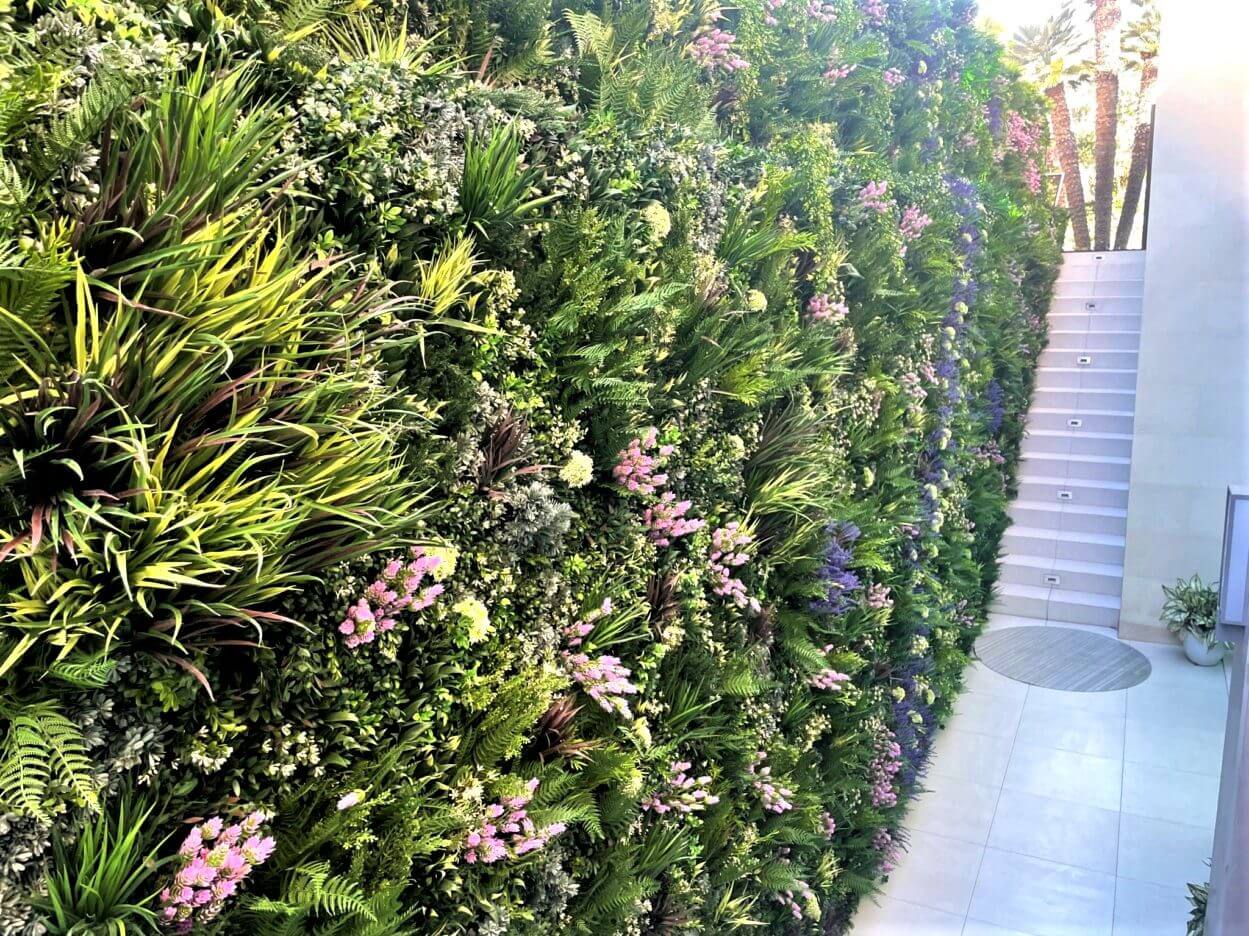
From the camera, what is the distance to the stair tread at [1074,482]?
816 cm

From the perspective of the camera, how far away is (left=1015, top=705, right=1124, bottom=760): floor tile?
5.48 metres

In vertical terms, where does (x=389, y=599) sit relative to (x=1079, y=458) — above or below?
above

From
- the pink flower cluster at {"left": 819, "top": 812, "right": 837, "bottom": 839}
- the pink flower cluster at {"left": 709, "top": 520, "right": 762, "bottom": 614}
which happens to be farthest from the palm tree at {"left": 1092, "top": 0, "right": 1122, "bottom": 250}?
the pink flower cluster at {"left": 709, "top": 520, "right": 762, "bottom": 614}

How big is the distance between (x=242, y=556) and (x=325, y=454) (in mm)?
204

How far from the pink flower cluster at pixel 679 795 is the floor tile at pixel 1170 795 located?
3695 mm

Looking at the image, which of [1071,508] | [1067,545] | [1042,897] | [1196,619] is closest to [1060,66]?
[1071,508]

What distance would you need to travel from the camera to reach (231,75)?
Answer: 50.0 inches

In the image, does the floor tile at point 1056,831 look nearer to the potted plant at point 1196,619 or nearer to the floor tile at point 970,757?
the floor tile at point 970,757

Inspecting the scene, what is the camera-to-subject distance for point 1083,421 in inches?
344

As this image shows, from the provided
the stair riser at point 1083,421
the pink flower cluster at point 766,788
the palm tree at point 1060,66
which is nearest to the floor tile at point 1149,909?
the pink flower cluster at point 766,788

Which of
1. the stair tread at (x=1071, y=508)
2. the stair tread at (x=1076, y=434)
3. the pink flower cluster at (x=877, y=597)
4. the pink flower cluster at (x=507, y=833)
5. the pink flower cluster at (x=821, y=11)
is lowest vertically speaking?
the stair tread at (x=1071, y=508)

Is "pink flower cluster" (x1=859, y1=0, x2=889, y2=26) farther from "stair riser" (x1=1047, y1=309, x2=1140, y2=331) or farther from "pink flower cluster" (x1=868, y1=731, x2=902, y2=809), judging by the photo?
"stair riser" (x1=1047, y1=309, x2=1140, y2=331)

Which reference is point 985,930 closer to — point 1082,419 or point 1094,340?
point 1082,419

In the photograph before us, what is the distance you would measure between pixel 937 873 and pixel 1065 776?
1352mm
